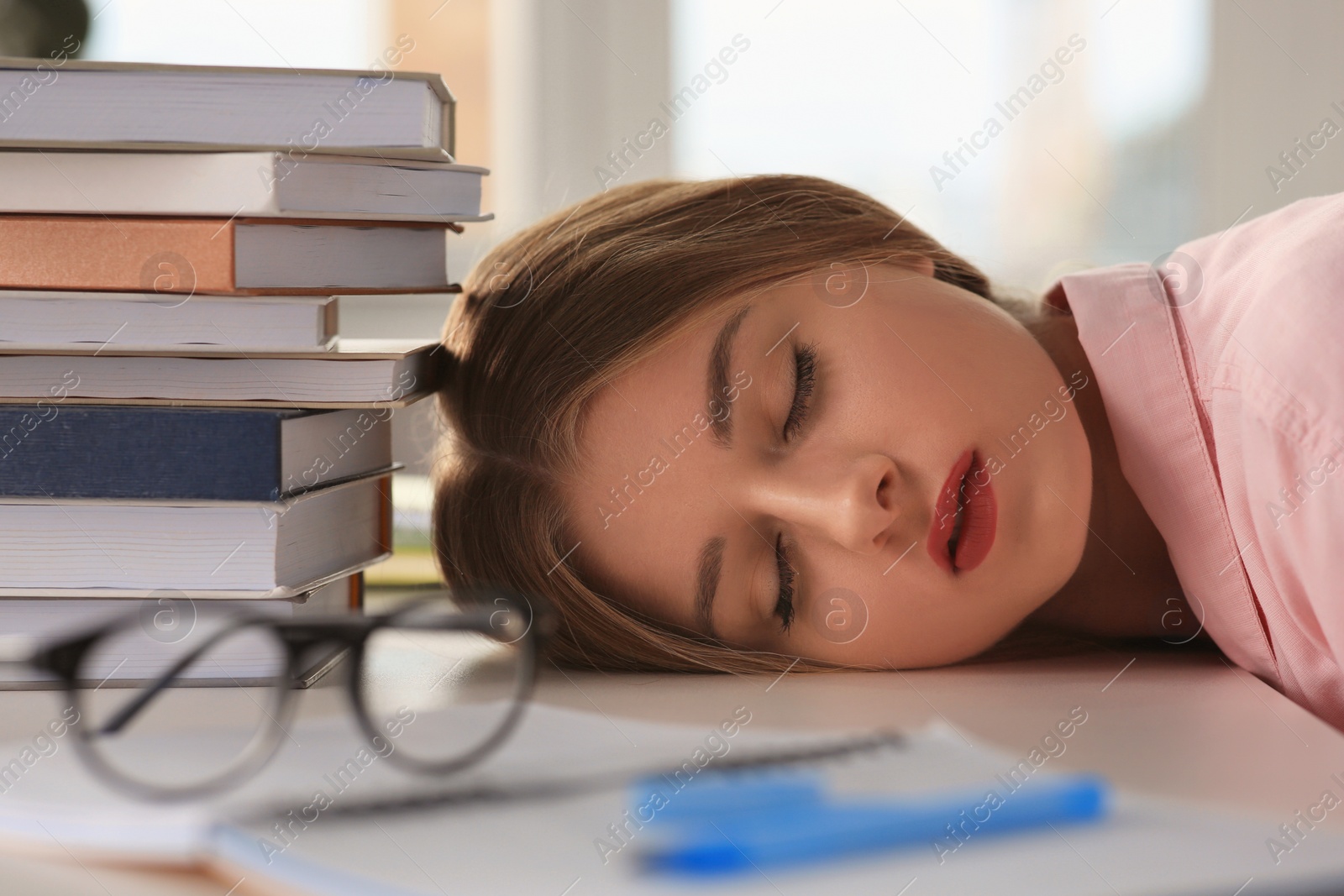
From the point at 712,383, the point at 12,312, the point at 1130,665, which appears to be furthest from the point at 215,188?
the point at 1130,665

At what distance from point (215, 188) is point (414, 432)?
576 millimetres

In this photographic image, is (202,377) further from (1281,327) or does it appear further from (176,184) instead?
(1281,327)

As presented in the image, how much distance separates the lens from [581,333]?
0.81m

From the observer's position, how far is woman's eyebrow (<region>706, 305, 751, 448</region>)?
0.75 metres

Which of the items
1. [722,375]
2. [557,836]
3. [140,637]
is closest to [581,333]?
[722,375]

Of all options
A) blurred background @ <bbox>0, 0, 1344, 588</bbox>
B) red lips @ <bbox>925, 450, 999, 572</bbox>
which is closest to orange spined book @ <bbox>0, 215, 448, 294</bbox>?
red lips @ <bbox>925, 450, 999, 572</bbox>

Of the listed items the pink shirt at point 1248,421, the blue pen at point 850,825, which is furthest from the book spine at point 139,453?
the pink shirt at point 1248,421

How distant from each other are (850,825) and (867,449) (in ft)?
1.28

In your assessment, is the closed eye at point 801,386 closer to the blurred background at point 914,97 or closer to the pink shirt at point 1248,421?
the pink shirt at point 1248,421

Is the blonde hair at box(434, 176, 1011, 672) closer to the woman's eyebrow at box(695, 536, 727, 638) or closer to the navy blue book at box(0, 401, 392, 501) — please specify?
the woman's eyebrow at box(695, 536, 727, 638)

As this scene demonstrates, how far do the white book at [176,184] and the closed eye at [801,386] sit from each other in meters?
0.32

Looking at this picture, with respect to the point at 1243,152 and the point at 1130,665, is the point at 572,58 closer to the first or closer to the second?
the point at 1243,152

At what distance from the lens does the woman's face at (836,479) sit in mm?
733

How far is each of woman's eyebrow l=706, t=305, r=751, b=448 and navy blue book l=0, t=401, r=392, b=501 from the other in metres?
0.28
